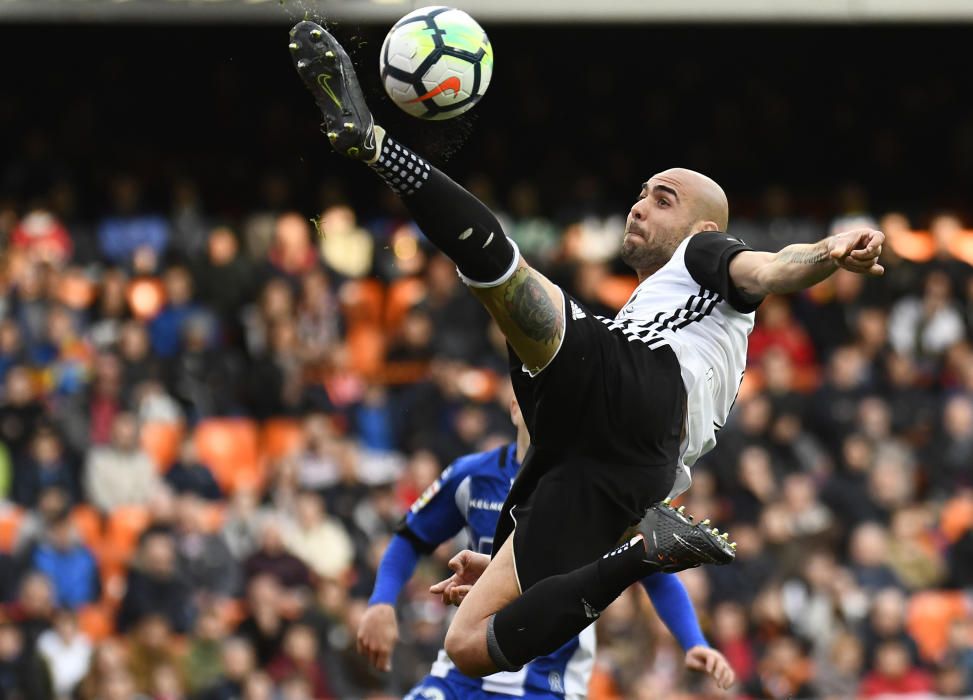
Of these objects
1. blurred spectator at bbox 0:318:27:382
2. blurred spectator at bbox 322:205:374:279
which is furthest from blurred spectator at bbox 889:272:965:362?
blurred spectator at bbox 0:318:27:382

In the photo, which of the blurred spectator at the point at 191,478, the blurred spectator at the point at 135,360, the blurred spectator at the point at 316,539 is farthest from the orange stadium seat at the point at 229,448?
the blurred spectator at the point at 316,539

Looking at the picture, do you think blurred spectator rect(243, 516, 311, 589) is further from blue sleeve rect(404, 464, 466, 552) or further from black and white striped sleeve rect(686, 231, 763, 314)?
black and white striped sleeve rect(686, 231, 763, 314)

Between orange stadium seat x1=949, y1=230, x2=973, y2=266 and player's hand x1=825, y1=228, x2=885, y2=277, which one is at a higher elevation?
player's hand x1=825, y1=228, x2=885, y2=277

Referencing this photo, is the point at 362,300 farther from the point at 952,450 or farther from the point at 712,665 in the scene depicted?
the point at 712,665

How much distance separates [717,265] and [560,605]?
1443mm

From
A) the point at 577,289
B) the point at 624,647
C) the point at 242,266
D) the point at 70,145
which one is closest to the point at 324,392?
the point at 242,266

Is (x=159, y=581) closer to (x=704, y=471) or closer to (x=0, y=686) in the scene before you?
(x=0, y=686)

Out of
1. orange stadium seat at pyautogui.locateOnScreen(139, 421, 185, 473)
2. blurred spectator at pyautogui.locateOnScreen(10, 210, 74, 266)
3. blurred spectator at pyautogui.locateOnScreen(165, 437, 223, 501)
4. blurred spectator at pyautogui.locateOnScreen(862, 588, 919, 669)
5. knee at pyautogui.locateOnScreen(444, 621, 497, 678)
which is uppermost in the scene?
blurred spectator at pyautogui.locateOnScreen(10, 210, 74, 266)

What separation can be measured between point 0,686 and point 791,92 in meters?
13.2

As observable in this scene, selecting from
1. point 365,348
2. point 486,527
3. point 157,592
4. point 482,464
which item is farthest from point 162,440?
point 486,527

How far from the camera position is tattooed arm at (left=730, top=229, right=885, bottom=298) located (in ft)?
Answer: 18.7

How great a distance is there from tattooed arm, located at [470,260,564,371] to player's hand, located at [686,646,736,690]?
185 cm

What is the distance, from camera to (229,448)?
15.5 metres

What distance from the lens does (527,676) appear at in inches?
290
